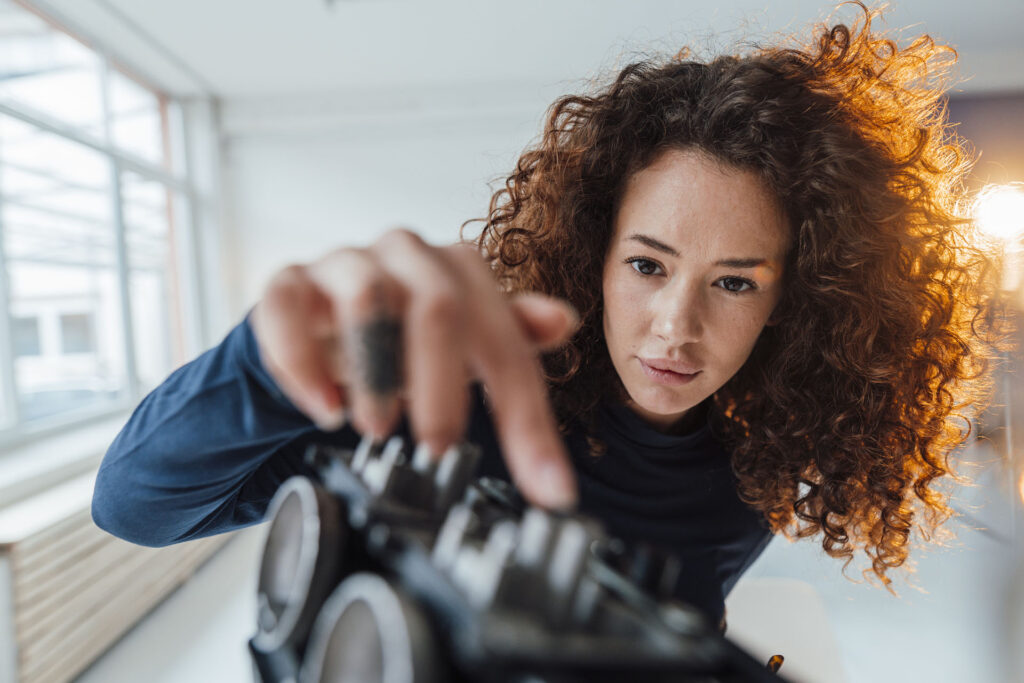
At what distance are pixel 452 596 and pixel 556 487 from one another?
0.30 feet

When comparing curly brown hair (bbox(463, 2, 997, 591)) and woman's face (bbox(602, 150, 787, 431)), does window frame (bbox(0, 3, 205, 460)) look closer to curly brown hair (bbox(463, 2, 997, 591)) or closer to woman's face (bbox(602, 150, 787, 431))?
curly brown hair (bbox(463, 2, 997, 591))

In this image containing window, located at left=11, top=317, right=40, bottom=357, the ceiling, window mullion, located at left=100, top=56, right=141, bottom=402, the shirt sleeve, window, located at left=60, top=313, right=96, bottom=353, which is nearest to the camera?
the shirt sleeve

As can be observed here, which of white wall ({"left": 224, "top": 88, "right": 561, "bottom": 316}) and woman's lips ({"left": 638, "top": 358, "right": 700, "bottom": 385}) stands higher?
white wall ({"left": 224, "top": 88, "right": 561, "bottom": 316})

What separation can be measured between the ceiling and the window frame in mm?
278

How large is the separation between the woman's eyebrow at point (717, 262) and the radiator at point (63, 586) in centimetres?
275

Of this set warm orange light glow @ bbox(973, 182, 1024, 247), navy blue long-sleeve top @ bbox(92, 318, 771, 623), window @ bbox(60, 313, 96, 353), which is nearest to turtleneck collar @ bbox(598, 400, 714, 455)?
navy blue long-sleeve top @ bbox(92, 318, 771, 623)

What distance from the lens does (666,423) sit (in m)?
1.34

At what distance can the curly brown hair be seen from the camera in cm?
119

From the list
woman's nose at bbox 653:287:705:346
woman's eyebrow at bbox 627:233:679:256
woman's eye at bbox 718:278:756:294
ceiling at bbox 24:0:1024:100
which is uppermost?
ceiling at bbox 24:0:1024:100

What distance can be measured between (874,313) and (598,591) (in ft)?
4.08

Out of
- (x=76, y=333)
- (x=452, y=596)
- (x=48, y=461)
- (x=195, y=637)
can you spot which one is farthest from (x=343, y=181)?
(x=452, y=596)

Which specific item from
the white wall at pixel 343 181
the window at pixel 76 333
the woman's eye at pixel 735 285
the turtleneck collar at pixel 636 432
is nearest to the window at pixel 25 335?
the window at pixel 76 333

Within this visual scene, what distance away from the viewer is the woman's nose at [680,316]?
1058 mm

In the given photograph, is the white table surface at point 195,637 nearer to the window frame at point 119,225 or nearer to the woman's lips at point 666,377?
the window frame at point 119,225
